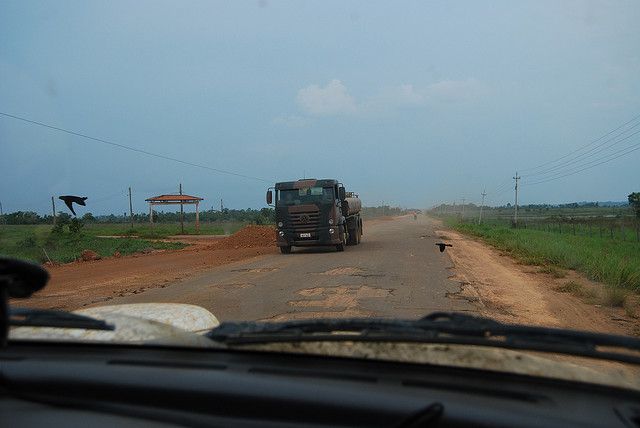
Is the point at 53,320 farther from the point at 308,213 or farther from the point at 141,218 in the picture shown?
the point at 141,218

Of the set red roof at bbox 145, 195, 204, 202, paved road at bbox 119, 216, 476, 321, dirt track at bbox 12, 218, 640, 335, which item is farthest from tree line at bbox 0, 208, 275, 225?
paved road at bbox 119, 216, 476, 321

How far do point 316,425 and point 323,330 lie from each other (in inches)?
23.5

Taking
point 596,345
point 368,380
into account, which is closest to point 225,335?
point 368,380

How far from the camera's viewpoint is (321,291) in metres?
8.86

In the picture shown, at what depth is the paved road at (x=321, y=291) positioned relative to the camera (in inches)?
279

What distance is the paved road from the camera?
7078mm

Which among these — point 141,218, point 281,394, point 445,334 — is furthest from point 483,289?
point 141,218

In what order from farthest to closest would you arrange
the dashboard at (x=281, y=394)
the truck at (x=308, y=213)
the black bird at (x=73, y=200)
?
the truck at (x=308, y=213)
the black bird at (x=73, y=200)
the dashboard at (x=281, y=394)

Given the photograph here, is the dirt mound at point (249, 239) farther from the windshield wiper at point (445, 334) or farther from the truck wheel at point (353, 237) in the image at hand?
the windshield wiper at point (445, 334)

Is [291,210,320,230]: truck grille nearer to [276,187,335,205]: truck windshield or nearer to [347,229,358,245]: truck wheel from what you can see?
[276,187,335,205]: truck windshield

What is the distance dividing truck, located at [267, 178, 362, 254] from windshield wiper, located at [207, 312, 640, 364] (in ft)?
51.1

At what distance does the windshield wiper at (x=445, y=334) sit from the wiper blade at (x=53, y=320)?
20.3 inches

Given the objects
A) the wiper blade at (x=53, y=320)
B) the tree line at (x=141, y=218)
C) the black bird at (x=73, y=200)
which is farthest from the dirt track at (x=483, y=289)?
the tree line at (x=141, y=218)

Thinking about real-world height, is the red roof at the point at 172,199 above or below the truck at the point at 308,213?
above
